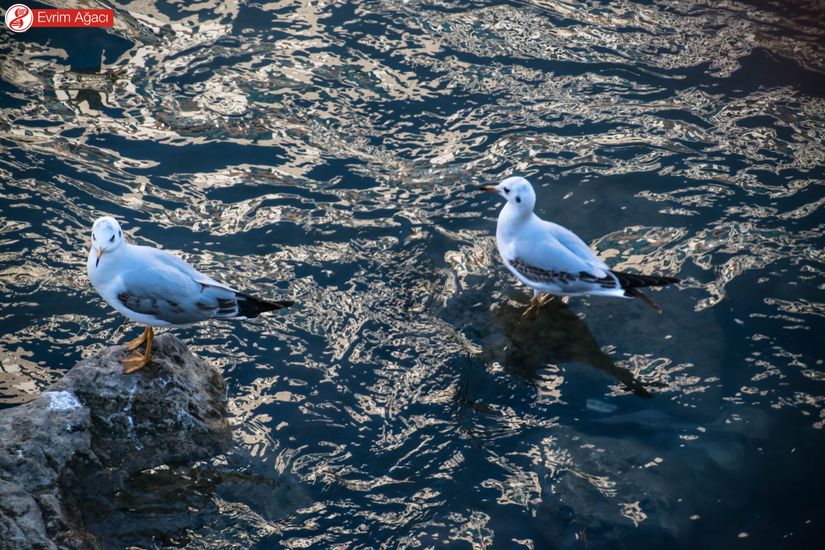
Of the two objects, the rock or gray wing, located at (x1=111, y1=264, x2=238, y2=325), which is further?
gray wing, located at (x1=111, y1=264, x2=238, y2=325)

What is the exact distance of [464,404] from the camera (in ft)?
21.1

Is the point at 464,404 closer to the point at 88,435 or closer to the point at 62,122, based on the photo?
the point at 88,435

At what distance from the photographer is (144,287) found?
5.71 meters

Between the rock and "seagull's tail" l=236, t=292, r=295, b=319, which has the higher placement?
"seagull's tail" l=236, t=292, r=295, b=319

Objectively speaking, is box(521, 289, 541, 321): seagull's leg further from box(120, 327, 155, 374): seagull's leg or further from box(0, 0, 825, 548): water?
box(120, 327, 155, 374): seagull's leg

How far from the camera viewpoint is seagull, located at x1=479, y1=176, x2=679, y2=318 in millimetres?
6590

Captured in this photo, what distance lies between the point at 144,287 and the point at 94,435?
3.62 feet

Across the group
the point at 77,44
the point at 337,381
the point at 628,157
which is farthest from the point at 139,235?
the point at 628,157

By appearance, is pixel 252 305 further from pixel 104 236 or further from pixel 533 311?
pixel 533 311

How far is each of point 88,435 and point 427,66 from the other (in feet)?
21.7

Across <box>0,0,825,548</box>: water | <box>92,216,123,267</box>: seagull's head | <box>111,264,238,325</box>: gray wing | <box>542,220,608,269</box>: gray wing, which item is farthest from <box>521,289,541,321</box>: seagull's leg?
<box>92,216,123,267</box>: seagull's head

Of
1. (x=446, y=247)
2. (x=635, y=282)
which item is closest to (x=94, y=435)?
(x=446, y=247)

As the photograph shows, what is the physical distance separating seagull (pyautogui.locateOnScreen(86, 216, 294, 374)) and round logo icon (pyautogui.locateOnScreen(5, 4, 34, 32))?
6.10m

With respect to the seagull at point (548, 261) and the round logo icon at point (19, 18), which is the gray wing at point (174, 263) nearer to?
the seagull at point (548, 261)
